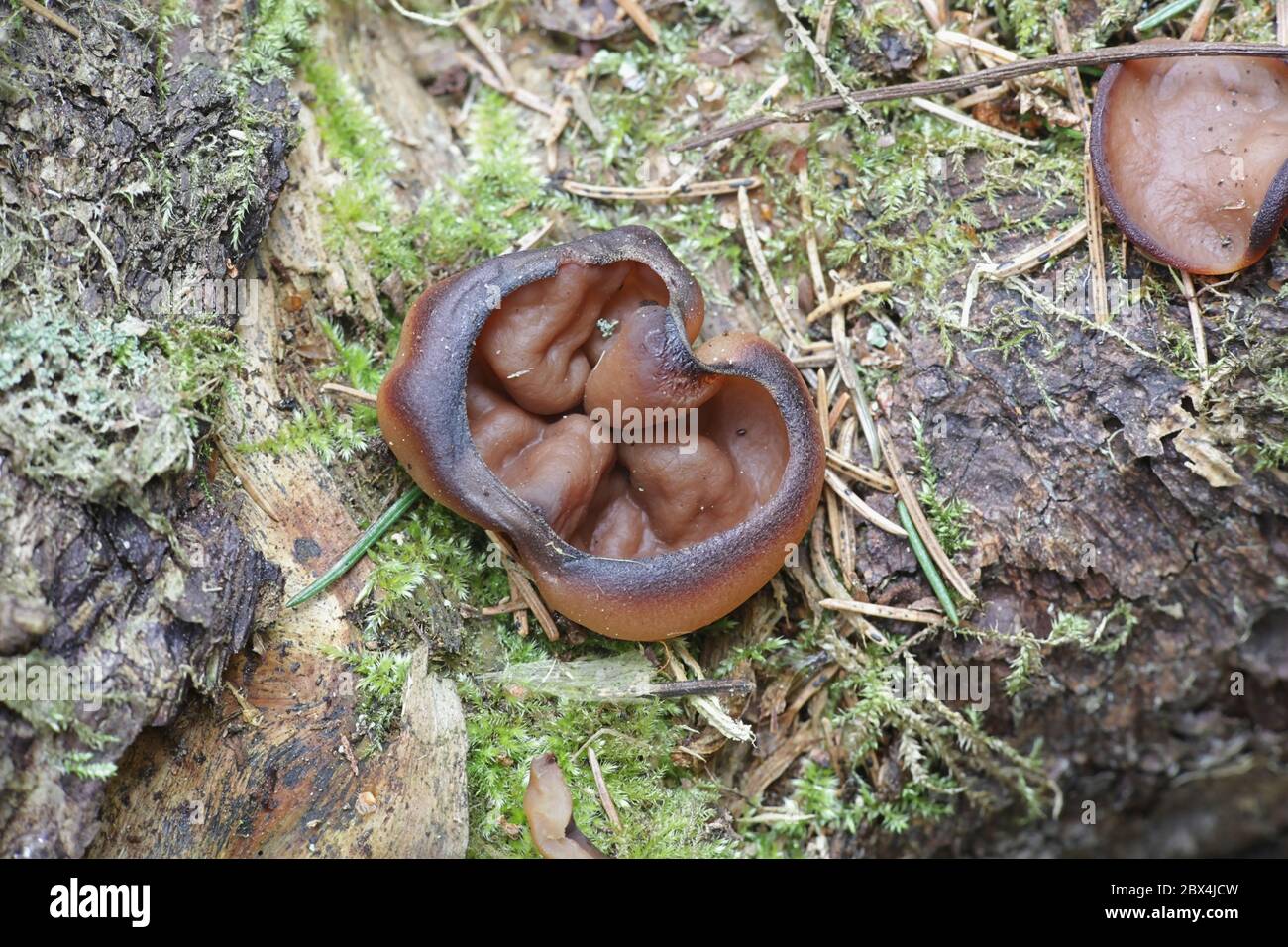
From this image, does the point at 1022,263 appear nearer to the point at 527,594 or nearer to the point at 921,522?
the point at 921,522

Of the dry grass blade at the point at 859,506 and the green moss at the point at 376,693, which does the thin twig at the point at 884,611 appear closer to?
the dry grass blade at the point at 859,506

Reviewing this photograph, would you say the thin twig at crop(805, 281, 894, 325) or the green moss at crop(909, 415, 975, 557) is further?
the thin twig at crop(805, 281, 894, 325)

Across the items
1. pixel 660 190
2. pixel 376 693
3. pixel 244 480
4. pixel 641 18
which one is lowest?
pixel 376 693

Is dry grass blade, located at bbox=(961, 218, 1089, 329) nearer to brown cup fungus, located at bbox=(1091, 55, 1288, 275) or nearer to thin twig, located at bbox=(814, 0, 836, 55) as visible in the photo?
brown cup fungus, located at bbox=(1091, 55, 1288, 275)

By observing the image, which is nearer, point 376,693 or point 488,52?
point 376,693

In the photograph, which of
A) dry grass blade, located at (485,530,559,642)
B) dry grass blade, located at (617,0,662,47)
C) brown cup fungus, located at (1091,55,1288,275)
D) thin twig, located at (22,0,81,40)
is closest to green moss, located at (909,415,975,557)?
brown cup fungus, located at (1091,55,1288,275)

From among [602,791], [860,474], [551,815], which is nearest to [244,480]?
[551,815]

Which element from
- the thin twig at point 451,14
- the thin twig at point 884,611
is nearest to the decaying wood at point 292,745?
the thin twig at point 451,14
